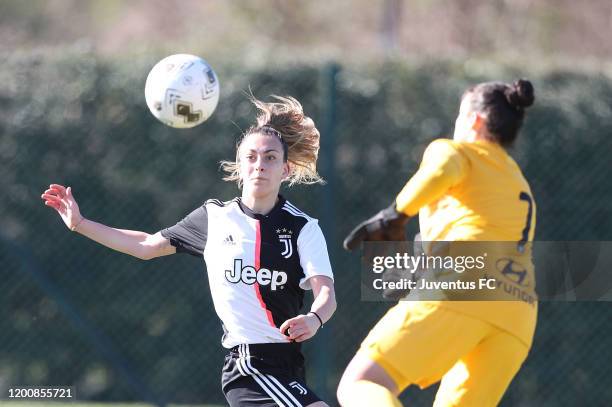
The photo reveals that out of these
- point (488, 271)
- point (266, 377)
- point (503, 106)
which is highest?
point (503, 106)

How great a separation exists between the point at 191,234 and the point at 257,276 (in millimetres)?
439

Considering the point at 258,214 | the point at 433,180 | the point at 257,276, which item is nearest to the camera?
the point at 433,180

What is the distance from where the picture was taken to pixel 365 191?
8141mm

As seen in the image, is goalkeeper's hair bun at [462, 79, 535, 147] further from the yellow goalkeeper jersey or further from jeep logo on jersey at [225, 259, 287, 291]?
jeep logo on jersey at [225, 259, 287, 291]

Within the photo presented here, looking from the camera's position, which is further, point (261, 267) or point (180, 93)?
point (180, 93)

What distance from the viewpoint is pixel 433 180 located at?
12.8 feet

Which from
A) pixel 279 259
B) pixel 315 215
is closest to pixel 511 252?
pixel 279 259

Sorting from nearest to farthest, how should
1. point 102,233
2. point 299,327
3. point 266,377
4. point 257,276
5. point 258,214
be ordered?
point 299,327 < point 266,377 < point 257,276 < point 258,214 < point 102,233

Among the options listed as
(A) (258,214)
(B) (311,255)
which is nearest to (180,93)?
(A) (258,214)

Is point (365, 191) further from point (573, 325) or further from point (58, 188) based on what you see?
point (58, 188)

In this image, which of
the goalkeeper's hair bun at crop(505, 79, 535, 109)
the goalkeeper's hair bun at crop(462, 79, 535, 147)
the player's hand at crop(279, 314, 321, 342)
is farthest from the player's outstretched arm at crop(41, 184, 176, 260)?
the goalkeeper's hair bun at crop(505, 79, 535, 109)

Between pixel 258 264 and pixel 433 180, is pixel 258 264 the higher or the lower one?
the lower one

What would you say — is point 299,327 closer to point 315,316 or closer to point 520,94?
point 315,316

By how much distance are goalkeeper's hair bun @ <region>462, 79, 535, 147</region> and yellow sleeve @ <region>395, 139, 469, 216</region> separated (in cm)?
34
